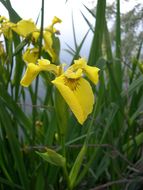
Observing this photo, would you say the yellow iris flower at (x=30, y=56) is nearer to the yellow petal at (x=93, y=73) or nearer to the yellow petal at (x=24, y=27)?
the yellow petal at (x=24, y=27)

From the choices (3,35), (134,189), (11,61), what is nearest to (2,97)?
(11,61)

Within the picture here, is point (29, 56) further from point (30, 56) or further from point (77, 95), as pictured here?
point (77, 95)

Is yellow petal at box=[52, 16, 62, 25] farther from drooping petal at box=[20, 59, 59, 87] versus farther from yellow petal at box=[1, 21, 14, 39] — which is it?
drooping petal at box=[20, 59, 59, 87]

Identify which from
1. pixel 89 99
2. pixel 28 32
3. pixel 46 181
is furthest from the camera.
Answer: pixel 28 32

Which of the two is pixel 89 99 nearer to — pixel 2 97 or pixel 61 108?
pixel 61 108

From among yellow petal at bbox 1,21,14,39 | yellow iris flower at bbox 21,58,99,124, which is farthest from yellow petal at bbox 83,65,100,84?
yellow petal at bbox 1,21,14,39

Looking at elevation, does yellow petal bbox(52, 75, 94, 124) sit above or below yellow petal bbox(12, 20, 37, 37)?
below

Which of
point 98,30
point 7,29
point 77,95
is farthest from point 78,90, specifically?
point 7,29
